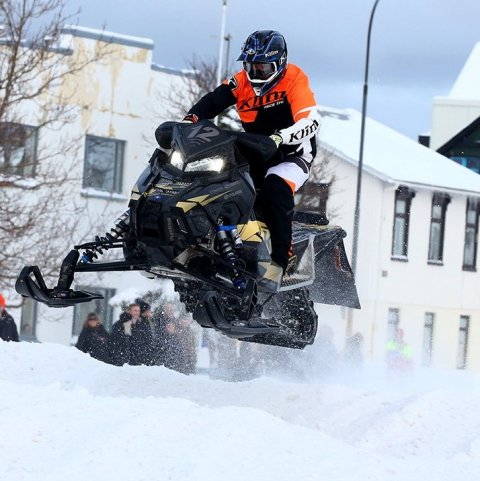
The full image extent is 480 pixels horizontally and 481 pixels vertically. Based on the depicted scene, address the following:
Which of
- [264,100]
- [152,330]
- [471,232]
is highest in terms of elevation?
[264,100]

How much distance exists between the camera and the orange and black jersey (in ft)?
30.2

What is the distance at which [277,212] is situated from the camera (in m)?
8.99

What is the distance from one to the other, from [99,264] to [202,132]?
1239 millimetres

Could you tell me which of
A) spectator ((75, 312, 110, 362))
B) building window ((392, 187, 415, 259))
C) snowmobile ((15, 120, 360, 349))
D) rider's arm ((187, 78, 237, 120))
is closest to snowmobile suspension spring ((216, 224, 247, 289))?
snowmobile ((15, 120, 360, 349))

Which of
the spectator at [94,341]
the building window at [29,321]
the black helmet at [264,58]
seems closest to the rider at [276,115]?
the black helmet at [264,58]

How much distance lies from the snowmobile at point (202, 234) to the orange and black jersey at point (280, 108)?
429mm

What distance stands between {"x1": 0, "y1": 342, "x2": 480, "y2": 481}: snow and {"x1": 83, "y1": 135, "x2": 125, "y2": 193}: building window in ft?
A: 57.7

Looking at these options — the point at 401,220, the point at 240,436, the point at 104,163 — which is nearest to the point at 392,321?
the point at 401,220

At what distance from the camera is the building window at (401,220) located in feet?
107

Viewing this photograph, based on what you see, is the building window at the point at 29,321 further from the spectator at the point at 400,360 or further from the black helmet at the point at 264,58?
the black helmet at the point at 264,58

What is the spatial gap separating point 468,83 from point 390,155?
15.8 metres

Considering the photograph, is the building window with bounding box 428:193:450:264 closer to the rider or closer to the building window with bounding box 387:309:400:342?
the building window with bounding box 387:309:400:342

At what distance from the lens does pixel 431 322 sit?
31797 millimetres

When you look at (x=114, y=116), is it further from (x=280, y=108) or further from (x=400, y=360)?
(x=280, y=108)
